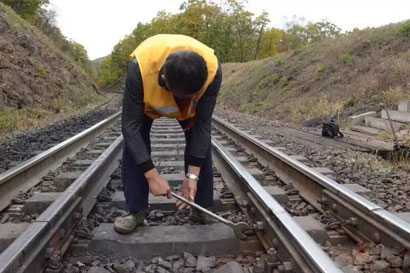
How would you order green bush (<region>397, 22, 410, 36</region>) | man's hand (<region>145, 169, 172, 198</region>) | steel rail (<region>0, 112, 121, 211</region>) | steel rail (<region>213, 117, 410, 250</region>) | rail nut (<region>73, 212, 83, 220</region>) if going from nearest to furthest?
steel rail (<region>213, 117, 410, 250</region>)
man's hand (<region>145, 169, 172, 198</region>)
rail nut (<region>73, 212, 83, 220</region>)
steel rail (<region>0, 112, 121, 211</region>)
green bush (<region>397, 22, 410, 36</region>)

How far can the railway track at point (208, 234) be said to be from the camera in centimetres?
233

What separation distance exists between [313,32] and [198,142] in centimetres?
6953

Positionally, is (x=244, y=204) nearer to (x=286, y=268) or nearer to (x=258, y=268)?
(x=258, y=268)

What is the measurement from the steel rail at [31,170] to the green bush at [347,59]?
442 inches

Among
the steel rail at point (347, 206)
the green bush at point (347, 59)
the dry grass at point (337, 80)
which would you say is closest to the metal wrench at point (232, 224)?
the steel rail at point (347, 206)

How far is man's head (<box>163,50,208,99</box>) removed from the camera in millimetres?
2197

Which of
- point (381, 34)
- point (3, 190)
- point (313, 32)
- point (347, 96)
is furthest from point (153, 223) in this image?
point (313, 32)

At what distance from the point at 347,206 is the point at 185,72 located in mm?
1556

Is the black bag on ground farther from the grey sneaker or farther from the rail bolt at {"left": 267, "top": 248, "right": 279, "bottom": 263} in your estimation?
the rail bolt at {"left": 267, "top": 248, "right": 279, "bottom": 263}

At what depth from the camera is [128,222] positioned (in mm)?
2898

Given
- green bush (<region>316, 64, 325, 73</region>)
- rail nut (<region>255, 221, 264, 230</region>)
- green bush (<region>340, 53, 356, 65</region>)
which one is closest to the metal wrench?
rail nut (<region>255, 221, 264, 230</region>)

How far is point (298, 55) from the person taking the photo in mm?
21344

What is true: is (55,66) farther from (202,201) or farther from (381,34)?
(202,201)

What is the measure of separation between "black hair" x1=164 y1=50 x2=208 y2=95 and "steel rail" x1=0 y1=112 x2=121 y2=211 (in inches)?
78.9
